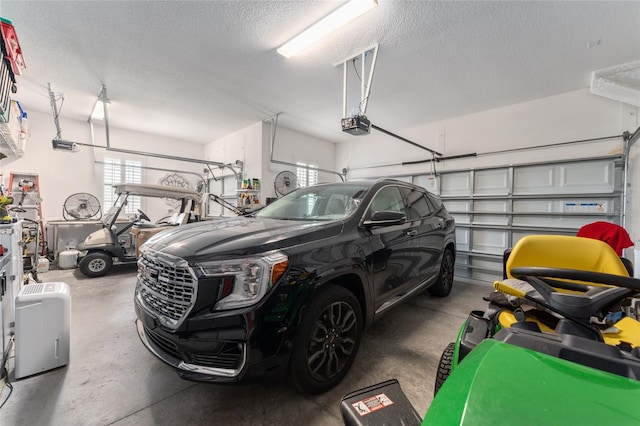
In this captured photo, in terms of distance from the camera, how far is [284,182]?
694 centimetres

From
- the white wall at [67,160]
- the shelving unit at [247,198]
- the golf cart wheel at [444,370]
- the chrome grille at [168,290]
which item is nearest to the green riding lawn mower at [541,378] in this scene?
the golf cart wheel at [444,370]

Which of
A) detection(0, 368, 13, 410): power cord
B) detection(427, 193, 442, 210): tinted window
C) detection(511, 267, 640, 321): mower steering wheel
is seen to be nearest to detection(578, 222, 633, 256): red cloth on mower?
detection(427, 193, 442, 210): tinted window

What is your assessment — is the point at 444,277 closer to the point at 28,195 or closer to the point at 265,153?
the point at 265,153

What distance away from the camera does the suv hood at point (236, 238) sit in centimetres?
151

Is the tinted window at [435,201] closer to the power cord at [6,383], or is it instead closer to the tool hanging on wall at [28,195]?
the power cord at [6,383]

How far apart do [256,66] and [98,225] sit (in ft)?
18.1

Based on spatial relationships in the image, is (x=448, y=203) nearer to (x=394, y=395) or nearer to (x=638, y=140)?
(x=638, y=140)

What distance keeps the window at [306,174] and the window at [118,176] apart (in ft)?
15.4

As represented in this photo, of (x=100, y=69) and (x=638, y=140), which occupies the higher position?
(x=100, y=69)

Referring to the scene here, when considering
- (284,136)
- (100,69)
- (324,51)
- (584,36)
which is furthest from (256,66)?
(584,36)

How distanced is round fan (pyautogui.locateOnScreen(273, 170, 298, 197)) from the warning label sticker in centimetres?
604

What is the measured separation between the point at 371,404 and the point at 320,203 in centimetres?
184

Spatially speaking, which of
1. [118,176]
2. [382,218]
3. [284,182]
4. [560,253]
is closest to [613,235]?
[560,253]

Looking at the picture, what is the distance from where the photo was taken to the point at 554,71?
3943mm
